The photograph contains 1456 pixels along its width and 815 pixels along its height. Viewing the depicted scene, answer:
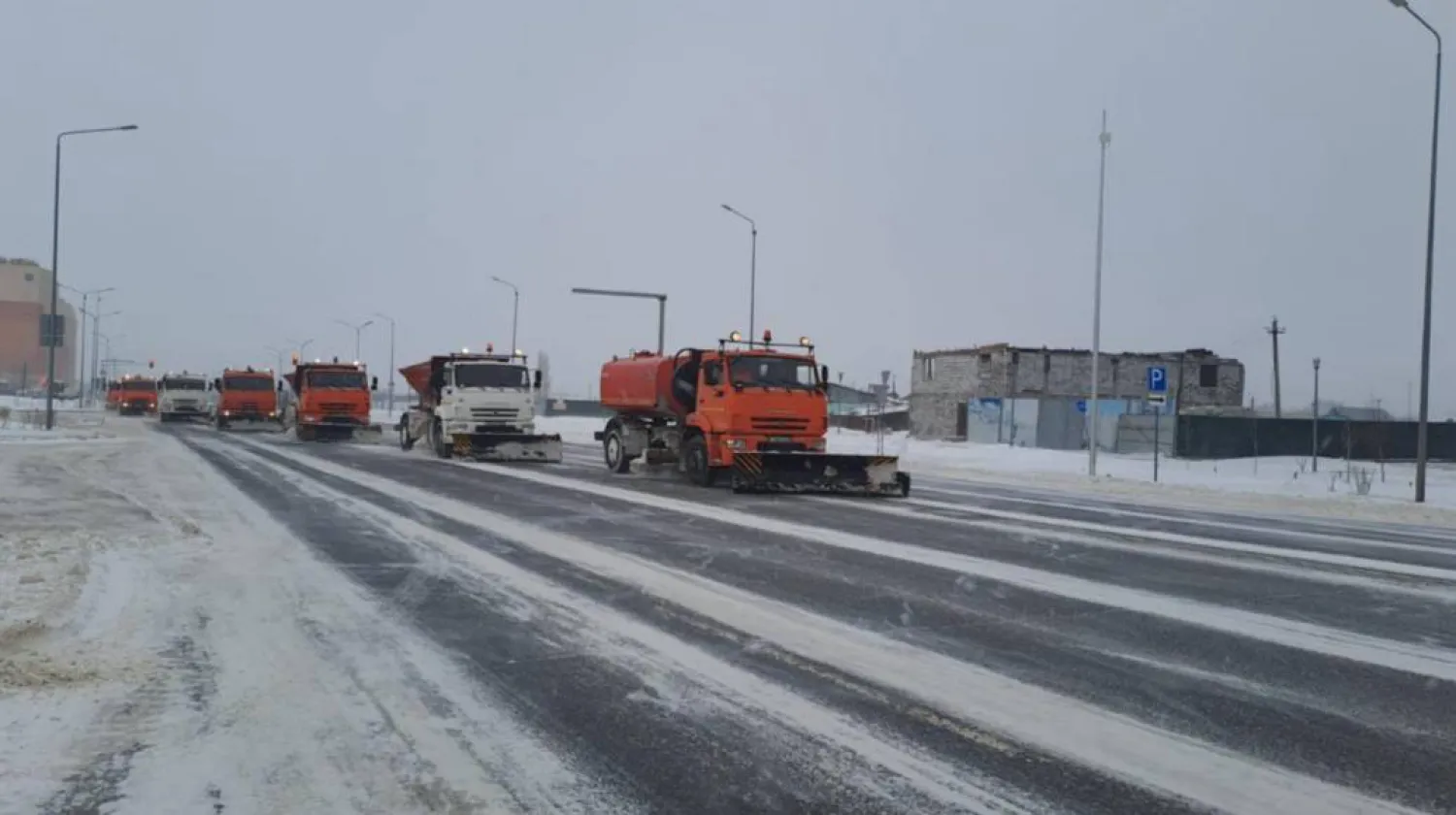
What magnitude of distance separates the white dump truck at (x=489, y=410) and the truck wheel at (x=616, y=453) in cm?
244

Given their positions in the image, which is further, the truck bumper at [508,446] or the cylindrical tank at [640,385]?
the truck bumper at [508,446]

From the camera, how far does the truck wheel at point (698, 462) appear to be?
850 inches

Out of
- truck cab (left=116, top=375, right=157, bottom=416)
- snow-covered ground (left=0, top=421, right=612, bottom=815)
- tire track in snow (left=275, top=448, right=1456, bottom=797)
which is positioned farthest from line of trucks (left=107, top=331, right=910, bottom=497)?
truck cab (left=116, top=375, right=157, bottom=416)

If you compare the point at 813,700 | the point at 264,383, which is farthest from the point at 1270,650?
the point at 264,383

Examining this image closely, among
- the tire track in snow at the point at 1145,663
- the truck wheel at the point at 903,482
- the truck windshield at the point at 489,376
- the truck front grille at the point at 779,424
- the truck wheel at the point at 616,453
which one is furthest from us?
the truck windshield at the point at 489,376

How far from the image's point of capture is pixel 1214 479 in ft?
100.0

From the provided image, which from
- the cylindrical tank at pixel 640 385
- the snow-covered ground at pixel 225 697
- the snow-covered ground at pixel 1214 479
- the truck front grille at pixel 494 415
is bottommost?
the snow-covered ground at pixel 225 697

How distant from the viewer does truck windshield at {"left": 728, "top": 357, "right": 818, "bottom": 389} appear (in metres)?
21.2

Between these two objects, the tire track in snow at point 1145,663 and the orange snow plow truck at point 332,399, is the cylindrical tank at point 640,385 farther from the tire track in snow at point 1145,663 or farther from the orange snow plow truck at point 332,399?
the orange snow plow truck at point 332,399

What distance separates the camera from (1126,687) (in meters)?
6.65

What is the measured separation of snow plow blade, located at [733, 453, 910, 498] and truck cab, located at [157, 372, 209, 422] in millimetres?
46917

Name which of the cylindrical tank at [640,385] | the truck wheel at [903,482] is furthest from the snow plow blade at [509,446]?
the truck wheel at [903,482]

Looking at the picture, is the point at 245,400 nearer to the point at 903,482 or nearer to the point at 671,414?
the point at 671,414

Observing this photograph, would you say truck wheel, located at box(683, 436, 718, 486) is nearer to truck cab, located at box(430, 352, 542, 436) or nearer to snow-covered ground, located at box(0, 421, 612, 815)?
truck cab, located at box(430, 352, 542, 436)
